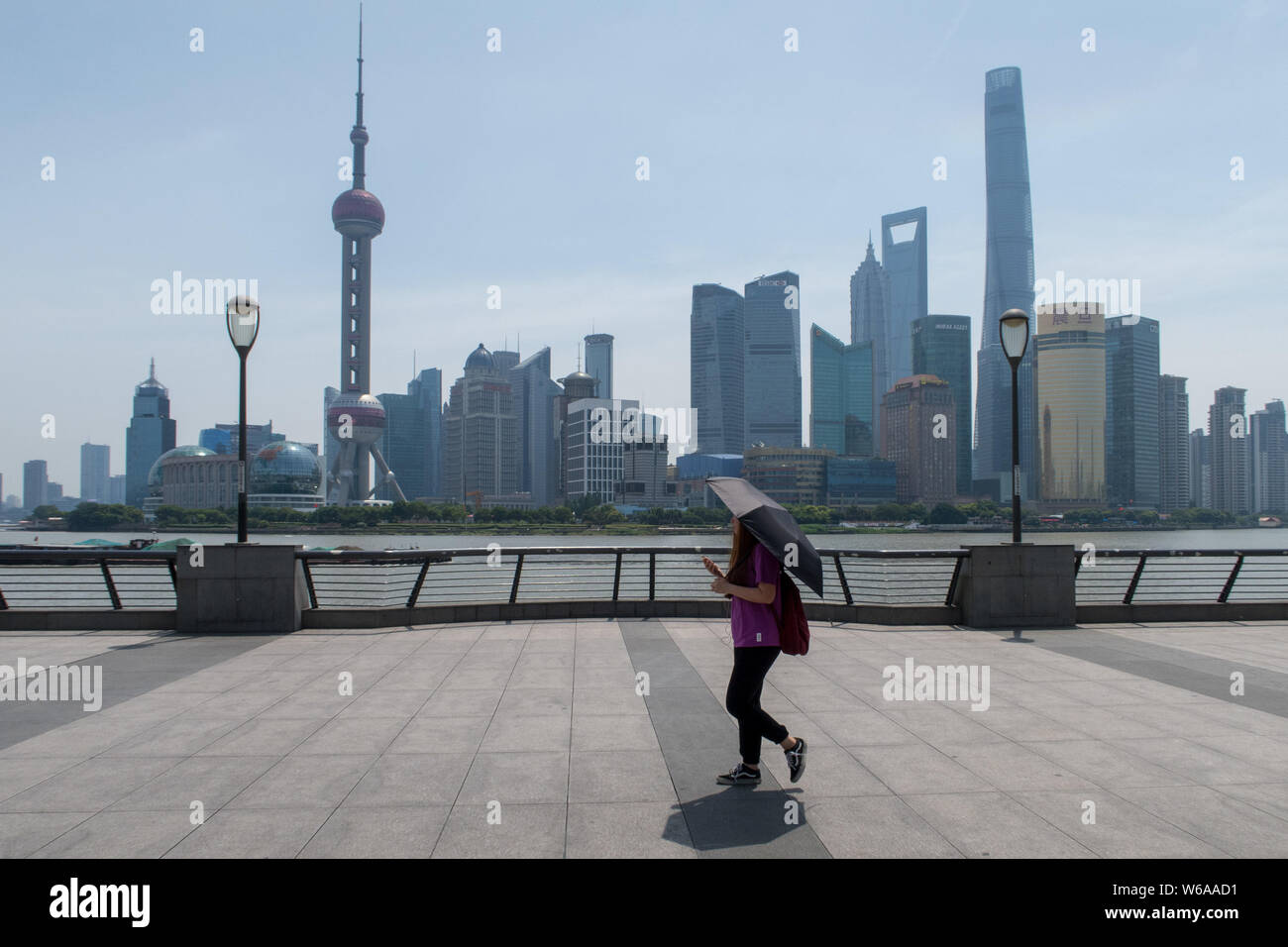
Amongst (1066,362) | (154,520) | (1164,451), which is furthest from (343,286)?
(1164,451)

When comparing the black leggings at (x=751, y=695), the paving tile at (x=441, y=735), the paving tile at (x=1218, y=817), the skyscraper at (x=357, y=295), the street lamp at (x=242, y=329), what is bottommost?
the paving tile at (x=441, y=735)

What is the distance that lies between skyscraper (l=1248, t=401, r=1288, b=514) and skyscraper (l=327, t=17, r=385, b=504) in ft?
628

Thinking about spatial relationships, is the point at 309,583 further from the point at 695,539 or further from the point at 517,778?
the point at 695,539

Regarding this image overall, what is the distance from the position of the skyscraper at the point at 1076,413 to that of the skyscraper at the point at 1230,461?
2643 centimetres

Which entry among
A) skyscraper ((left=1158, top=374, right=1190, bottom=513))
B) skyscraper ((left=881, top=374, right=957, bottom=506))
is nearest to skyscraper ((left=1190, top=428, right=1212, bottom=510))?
skyscraper ((left=1158, top=374, right=1190, bottom=513))

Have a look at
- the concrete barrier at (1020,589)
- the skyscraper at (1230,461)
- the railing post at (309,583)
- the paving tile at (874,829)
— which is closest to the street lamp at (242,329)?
the railing post at (309,583)

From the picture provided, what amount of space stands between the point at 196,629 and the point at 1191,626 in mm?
15144

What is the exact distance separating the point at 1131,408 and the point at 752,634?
198766mm

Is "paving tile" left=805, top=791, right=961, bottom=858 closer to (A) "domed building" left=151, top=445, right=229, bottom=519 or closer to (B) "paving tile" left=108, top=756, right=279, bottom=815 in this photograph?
(B) "paving tile" left=108, top=756, right=279, bottom=815

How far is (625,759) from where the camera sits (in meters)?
5.93

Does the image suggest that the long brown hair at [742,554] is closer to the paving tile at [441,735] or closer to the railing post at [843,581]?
the paving tile at [441,735]

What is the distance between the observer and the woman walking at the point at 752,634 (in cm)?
514

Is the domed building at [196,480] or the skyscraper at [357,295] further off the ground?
the skyscraper at [357,295]

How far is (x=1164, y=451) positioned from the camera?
175 meters
